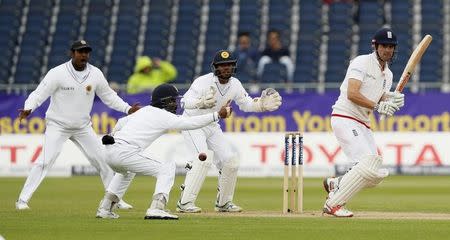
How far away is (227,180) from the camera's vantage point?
13070 mm

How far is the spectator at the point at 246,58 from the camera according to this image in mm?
23328

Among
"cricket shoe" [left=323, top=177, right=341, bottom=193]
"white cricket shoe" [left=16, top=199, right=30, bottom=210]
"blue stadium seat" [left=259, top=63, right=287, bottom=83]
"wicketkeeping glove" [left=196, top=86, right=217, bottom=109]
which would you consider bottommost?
"white cricket shoe" [left=16, top=199, right=30, bottom=210]

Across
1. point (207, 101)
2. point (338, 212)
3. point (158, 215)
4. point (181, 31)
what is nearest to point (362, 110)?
point (338, 212)

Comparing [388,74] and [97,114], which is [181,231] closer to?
[388,74]

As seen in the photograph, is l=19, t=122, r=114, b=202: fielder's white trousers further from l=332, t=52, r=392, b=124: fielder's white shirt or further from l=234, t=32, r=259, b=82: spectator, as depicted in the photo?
l=234, t=32, r=259, b=82: spectator

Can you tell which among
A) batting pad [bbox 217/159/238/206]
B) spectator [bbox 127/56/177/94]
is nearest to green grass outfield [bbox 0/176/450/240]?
batting pad [bbox 217/159/238/206]

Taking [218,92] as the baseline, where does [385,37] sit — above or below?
above

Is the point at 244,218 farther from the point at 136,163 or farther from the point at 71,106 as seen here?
the point at 71,106

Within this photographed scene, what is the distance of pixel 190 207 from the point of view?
12805 mm

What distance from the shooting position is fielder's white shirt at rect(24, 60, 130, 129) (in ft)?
44.5

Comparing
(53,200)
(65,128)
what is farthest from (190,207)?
(53,200)

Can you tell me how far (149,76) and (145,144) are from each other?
36.0 ft

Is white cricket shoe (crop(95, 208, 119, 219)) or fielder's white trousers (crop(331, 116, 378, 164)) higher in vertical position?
fielder's white trousers (crop(331, 116, 378, 164))

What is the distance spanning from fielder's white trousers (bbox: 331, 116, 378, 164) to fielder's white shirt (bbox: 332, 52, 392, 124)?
0.09 m
